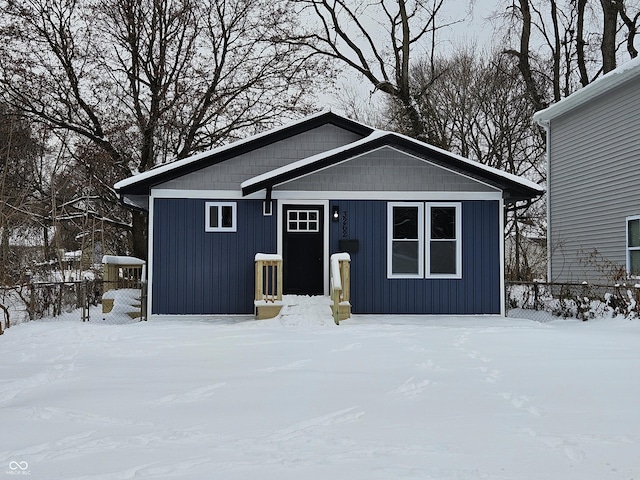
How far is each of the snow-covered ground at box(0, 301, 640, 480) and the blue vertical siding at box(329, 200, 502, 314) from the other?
365 centimetres

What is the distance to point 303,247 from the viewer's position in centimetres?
1257

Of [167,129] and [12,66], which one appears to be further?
[167,129]

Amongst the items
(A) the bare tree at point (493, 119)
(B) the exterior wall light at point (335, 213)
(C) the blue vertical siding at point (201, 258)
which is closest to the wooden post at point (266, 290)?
(C) the blue vertical siding at point (201, 258)

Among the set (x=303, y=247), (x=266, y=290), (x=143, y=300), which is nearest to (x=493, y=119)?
(x=303, y=247)

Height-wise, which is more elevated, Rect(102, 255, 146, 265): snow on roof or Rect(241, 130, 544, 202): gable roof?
Rect(241, 130, 544, 202): gable roof

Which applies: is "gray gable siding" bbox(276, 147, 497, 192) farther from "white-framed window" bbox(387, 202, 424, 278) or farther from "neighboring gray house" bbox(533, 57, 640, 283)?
"neighboring gray house" bbox(533, 57, 640, 283)

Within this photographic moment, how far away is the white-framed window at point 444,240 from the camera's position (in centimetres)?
1243

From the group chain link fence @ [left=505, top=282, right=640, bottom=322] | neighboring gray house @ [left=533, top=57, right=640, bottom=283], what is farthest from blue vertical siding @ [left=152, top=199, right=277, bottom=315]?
neighboring gray house @ [left=533, top=57, right=640, bottom=283]

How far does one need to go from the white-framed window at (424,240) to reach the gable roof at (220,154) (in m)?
2.22

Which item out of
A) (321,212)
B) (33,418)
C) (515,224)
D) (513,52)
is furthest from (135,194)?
(515,224)

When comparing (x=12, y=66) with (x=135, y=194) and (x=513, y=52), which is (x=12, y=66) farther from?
A: (x=513, y=52)

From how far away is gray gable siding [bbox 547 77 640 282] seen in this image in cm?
1353

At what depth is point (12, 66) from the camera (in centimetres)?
1975

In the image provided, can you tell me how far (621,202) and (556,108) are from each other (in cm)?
326
